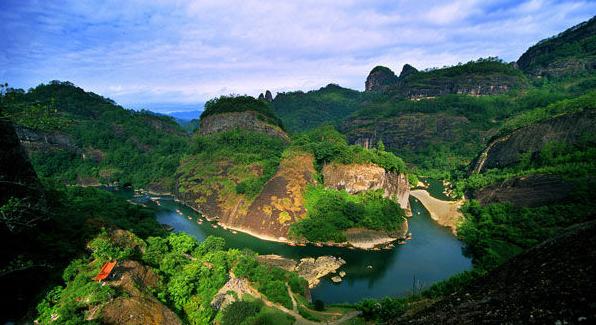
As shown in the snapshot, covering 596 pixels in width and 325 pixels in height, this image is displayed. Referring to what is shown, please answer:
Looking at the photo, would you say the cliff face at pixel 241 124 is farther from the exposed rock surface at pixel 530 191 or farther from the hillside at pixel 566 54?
the hillside at pixel 566 54

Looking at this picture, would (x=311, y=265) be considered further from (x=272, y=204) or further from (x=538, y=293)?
(x=538, y=293)

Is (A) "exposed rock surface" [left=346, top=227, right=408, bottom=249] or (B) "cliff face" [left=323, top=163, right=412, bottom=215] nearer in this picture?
(A) "exposed rock surface" [left=346, top=227, right=408, bottom=249]

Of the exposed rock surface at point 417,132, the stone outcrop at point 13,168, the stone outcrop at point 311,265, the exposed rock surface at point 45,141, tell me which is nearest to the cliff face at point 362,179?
the stone outcrop at point 311,265

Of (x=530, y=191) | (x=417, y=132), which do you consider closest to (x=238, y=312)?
(x=530, y=191)

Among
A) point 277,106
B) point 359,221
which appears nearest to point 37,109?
point 359,221

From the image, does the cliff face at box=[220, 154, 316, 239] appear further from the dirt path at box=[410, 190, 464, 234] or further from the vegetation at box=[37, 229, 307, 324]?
the dirt path at box=[410, 190, 464, 234]

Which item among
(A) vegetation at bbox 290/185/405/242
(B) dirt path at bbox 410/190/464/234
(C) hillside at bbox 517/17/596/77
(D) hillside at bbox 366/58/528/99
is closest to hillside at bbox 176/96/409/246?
(A) vegetation at bbox 290/185/405/242

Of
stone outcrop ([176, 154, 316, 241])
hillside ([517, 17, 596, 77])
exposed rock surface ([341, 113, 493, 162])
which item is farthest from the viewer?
hillside ([517, 17, 596, 77])
